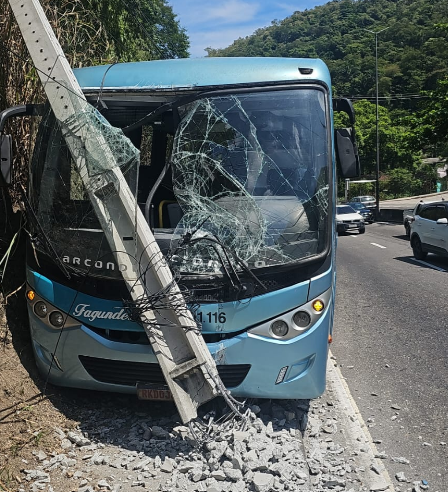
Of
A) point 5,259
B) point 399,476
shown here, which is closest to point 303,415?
point 399,476

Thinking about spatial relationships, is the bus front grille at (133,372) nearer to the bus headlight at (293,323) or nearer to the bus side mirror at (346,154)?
the bus headlight at (293,323)

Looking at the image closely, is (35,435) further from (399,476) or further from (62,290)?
(399,476)

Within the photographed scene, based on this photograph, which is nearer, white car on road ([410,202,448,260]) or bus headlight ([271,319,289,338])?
bus headlight ([271,319,289,338])

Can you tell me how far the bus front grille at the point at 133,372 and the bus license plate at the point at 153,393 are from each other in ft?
0.23

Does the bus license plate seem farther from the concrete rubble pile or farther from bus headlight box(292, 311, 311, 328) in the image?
bus headlight box(292, 311, 311, 328)

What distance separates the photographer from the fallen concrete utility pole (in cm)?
407

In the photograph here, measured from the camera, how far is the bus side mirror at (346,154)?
5133 millimetres

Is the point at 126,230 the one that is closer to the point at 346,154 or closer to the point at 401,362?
the point at 346,154

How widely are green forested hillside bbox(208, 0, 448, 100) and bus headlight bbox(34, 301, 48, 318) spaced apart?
210 ft

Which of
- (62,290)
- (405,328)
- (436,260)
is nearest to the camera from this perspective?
(62,290)

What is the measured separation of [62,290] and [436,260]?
45.5ft

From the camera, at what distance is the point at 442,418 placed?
16.1 ft

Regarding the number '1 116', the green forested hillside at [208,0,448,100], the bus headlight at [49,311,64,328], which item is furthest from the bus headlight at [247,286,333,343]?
the green forested hillside at [208,0,448,100]

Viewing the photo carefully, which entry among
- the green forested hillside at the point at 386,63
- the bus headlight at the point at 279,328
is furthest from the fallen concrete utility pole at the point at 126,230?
the green forested hillside at the point at 386,63
